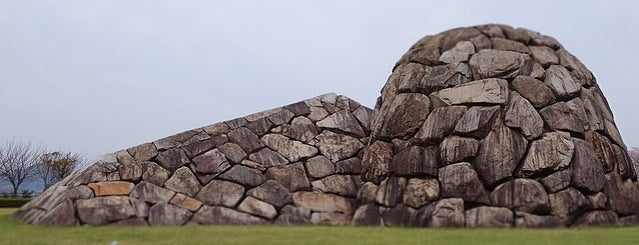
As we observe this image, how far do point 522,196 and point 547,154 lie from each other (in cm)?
108

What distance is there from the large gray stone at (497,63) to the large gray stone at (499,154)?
4.63 feet

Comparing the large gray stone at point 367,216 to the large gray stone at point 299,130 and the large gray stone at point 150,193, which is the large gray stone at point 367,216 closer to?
the large gray stone at point 299,130

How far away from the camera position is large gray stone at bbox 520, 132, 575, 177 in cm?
1061

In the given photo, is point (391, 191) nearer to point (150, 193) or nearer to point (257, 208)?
point (257, 208)

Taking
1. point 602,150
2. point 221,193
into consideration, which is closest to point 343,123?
point 221,193

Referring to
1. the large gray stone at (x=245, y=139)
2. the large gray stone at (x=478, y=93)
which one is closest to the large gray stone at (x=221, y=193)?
the large gray stone at (x=245, y=139)

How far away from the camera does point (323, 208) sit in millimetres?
12398

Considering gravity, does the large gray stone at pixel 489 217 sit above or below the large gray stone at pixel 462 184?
below

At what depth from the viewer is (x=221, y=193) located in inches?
485

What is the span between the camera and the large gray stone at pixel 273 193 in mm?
12375

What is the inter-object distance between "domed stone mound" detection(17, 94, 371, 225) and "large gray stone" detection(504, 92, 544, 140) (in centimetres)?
383

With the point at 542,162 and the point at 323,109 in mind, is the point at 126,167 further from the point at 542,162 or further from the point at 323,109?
the point at 542,162

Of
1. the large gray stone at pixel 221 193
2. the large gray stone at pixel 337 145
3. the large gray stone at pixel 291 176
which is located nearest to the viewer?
the large gray stone at pixel 221 193

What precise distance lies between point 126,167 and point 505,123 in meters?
8.31
